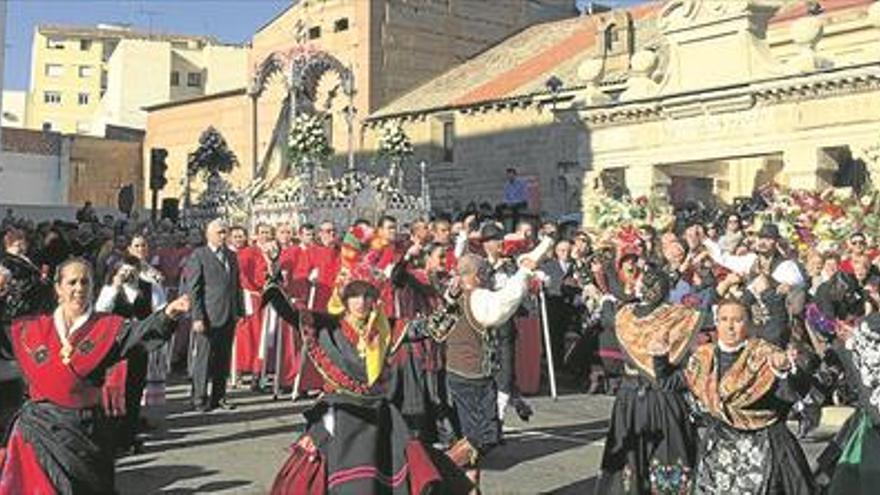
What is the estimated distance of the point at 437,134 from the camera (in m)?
40.8

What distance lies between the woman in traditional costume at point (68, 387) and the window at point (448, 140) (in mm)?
34134

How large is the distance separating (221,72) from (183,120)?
62.0 feet

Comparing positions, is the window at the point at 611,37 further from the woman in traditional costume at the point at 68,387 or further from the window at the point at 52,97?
the window at the point at 52,97

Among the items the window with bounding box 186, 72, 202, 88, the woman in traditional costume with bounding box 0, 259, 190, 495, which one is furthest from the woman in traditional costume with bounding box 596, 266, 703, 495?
the window with bounding box 186, 72, 202, 88

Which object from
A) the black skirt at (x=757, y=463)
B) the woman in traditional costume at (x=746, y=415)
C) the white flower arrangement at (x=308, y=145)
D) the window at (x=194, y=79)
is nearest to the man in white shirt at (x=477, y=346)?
the woman in traditional costume at (x=746, y=415)

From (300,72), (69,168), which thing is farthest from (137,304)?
(69,168)

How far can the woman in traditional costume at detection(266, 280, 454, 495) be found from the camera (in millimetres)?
6422

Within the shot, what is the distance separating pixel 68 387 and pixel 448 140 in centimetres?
3505

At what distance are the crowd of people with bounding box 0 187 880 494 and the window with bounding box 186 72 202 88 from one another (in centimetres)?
5818

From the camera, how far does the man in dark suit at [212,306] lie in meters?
11.5

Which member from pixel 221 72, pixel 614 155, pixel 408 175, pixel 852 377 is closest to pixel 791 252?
pixel 852 377

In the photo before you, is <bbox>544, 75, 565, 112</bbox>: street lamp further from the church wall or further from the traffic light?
the church wall

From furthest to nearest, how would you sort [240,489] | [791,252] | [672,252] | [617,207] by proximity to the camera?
[617,207] < [791,252] < [672,252] < [240,489]

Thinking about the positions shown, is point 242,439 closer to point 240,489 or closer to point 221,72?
point 240,489
